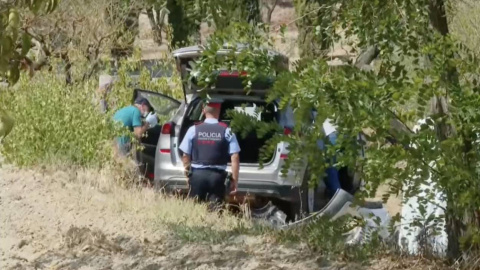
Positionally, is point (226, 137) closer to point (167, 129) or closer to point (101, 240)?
point (167, 129)

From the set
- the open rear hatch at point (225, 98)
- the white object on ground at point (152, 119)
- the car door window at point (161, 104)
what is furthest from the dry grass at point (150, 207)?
the car door window at point (161, 104)

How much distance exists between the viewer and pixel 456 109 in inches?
213

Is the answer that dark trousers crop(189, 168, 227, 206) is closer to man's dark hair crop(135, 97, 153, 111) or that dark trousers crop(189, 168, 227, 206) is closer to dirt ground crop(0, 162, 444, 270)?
dirt ground crop(0, 162, 444, 270)

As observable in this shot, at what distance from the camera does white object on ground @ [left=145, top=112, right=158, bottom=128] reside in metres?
12.6

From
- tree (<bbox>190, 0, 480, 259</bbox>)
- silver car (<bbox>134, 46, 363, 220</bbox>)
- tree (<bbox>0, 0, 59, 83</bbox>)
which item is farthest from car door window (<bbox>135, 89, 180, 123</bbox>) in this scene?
tree (<bbox>0, 0, 59, 83</bbox>)

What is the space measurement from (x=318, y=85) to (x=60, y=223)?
333 centimetres

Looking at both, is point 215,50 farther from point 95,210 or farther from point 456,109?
point 95,210

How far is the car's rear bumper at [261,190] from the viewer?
10.6 m

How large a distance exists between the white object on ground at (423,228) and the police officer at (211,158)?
11.5 ft

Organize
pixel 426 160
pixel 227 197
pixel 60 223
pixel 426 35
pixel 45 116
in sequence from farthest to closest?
1. pixel 45 116
2. pixel 227 197
3. pixel 60 223
4. pixel 426 35
5. pixel 426 160

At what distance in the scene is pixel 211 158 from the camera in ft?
33.2

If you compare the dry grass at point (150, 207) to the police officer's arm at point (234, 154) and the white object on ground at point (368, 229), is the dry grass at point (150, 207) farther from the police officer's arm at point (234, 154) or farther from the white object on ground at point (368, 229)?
the white object on ground at point (368, 229)

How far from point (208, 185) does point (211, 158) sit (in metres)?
0.28

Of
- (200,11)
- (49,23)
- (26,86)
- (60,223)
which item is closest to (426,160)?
(200,11)
